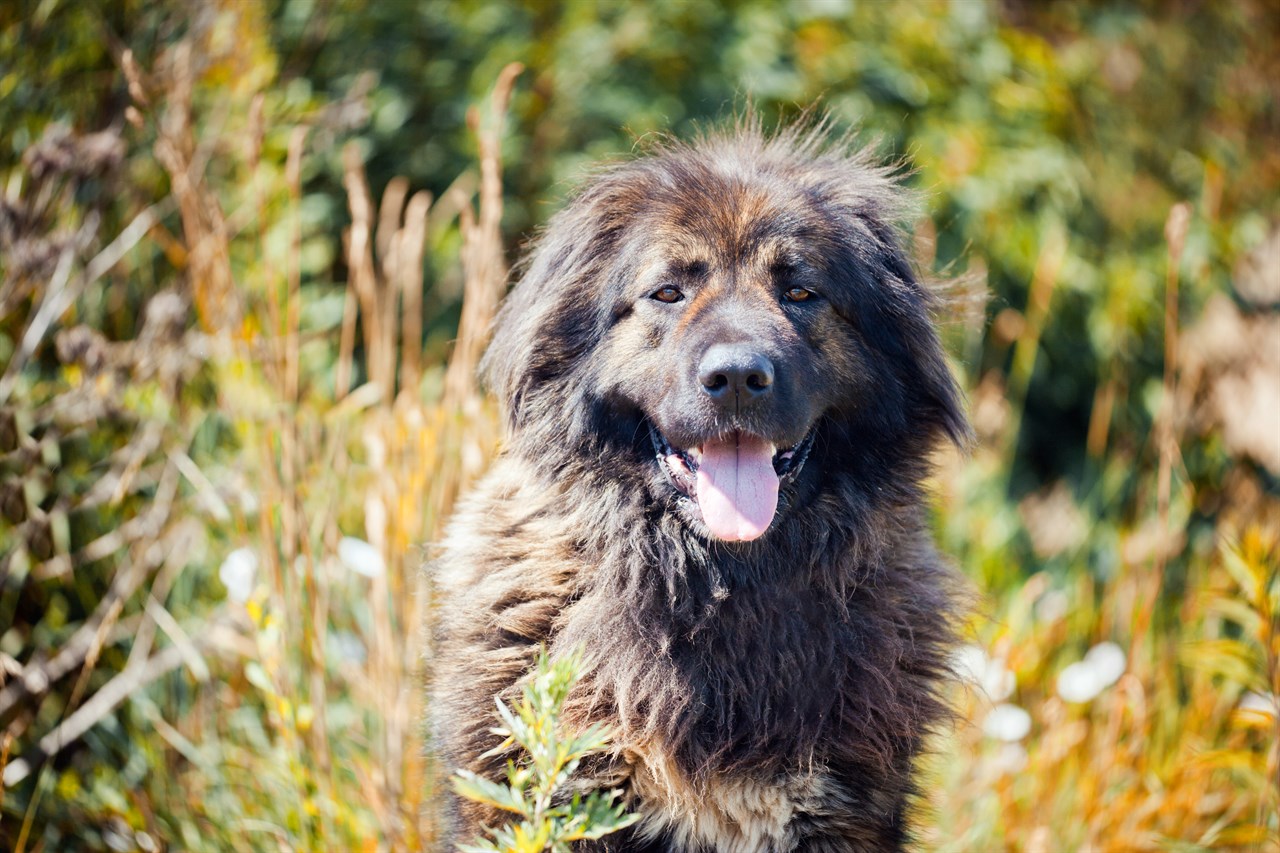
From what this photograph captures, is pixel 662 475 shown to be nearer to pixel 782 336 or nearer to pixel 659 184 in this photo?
pixel 782 336

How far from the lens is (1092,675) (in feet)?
13.2

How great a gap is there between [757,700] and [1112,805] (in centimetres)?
203

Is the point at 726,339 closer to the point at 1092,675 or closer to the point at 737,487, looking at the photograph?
the point at 737,487

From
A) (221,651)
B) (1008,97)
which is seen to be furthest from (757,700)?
(1008,97)

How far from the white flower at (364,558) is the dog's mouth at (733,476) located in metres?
1.18

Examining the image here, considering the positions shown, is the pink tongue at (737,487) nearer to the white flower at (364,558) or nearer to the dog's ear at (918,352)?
the dog's ear at (918,352)

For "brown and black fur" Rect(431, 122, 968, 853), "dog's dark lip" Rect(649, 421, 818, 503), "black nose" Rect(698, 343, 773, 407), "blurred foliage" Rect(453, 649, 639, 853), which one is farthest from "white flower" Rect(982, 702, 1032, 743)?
"blurred foliage" Rect(453, 649, 639, 853)

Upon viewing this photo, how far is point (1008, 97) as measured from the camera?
18.6 feet

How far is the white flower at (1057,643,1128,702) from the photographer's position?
13.1ft

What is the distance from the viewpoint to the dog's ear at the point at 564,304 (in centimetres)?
298

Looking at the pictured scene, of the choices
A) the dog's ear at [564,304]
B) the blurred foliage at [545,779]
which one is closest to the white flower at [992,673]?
the dog's ear at [564,304]

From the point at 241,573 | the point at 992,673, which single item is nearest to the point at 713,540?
the point at 241,573

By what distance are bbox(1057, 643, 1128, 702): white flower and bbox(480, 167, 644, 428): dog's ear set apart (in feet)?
7.37

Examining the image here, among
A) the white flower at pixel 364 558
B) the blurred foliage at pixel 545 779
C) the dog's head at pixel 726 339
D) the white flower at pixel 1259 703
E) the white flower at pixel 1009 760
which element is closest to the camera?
the blurred foliage at pixel 545 779
